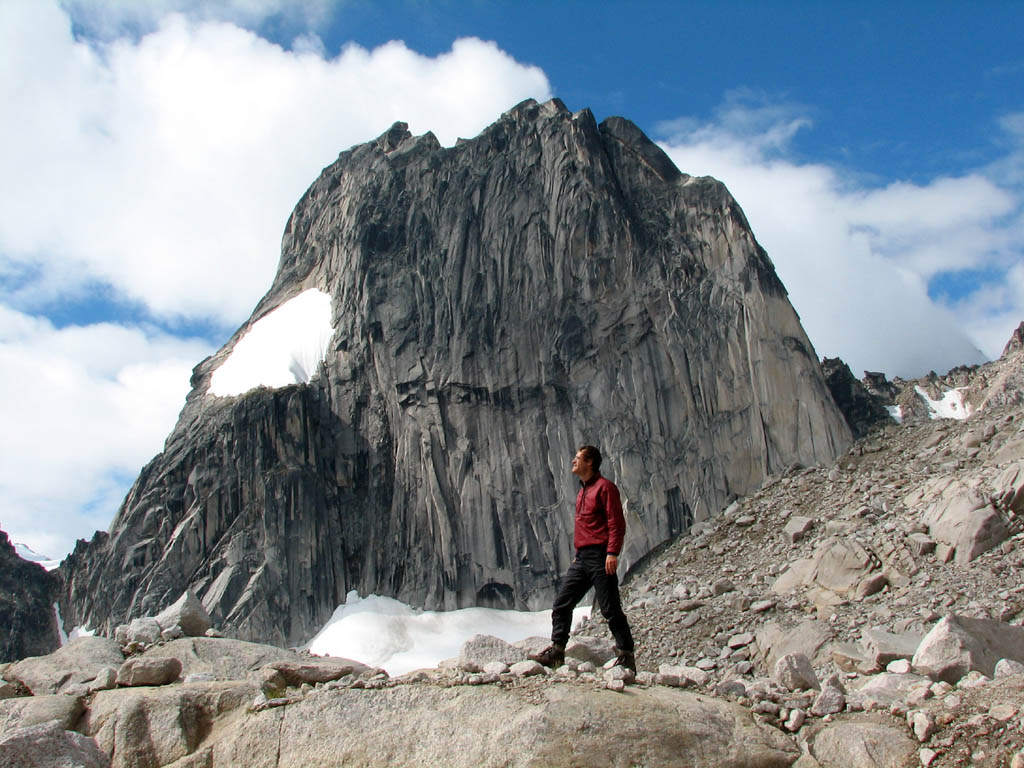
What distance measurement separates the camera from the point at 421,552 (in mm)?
42062

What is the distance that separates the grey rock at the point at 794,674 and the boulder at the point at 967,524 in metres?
12.3

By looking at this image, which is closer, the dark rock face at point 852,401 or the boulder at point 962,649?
the boulder at point 962,649

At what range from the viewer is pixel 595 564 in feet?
28.8

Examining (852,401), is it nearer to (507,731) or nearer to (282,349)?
(282,349)

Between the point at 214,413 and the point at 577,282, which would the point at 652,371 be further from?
the point at 214,413

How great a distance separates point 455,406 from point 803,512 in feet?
61.1

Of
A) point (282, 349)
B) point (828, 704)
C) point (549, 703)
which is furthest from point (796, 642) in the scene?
point (282, 349)

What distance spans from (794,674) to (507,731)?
3880 mm

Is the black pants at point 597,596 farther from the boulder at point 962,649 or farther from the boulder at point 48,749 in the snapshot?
the boulder at point 48,749

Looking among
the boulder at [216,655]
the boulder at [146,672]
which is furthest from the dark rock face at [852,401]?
the boulder at [146,672]

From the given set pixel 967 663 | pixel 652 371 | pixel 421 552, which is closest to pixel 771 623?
pixel 967 663

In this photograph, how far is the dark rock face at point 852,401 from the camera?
131 feet

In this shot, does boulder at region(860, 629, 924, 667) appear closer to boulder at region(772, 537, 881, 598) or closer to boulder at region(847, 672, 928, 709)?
boulder at region(847, 672, 928, 709)

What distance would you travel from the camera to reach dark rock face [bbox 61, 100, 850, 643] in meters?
39.4
